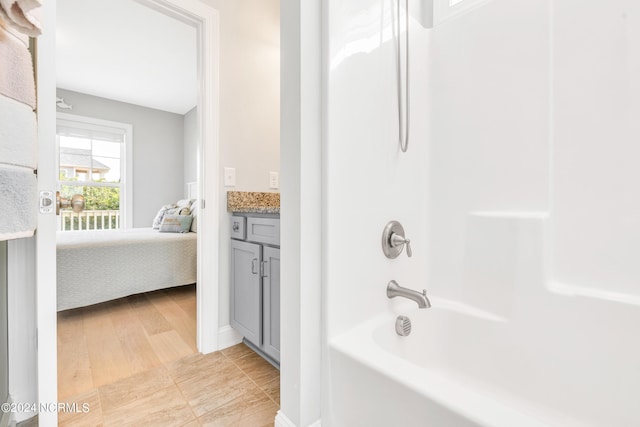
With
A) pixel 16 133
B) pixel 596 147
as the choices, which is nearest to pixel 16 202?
pixel 16 133

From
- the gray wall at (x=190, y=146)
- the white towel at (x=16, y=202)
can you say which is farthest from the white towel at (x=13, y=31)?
the gray wall at (x=190, y=146)

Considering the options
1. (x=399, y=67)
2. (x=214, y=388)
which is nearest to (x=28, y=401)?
(x=214, y=388)

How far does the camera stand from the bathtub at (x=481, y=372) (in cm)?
64

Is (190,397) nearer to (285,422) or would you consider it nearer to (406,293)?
(285,422)

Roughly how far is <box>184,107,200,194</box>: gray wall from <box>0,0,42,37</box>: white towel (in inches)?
182

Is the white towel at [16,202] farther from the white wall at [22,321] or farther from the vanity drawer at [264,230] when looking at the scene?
the vanity drawer at [264,230]

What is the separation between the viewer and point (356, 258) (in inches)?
39.6

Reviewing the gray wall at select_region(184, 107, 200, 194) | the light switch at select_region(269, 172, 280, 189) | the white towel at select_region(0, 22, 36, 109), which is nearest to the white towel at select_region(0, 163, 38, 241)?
the white towel at select_region(0, 22, 36, 109)

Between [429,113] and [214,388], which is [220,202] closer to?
[214,388]

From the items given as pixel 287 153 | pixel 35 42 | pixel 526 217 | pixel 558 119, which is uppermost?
pixel 35 42

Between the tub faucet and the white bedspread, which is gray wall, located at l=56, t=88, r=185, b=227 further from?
the tub faucet

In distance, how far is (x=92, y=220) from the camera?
4637 mm

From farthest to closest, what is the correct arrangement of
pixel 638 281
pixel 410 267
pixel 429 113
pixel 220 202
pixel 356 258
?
pixel 220 202 < pixel 429 113 < pixel 410 267 < pixel 356 258 < pixel 638 281

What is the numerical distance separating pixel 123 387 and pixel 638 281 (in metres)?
2.14
